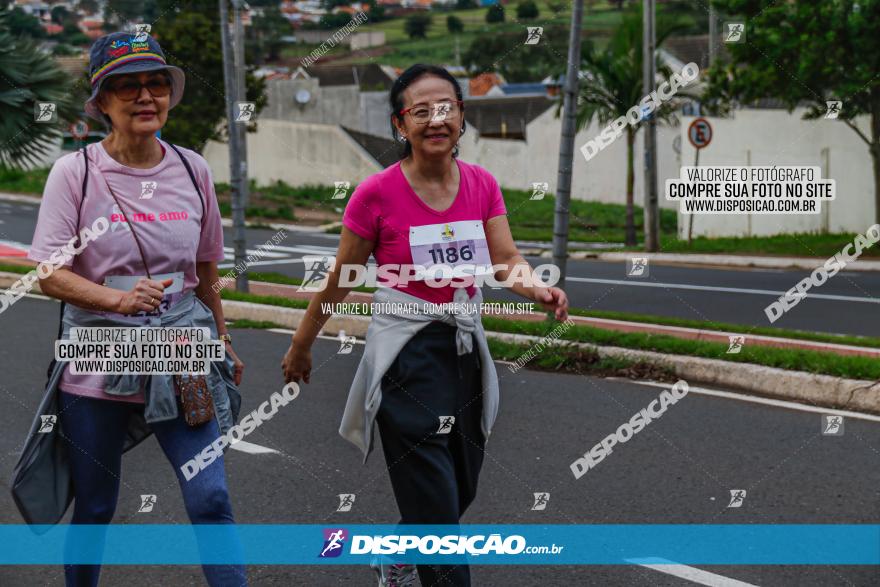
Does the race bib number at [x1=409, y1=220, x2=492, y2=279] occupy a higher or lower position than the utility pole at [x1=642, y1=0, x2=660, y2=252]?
lower

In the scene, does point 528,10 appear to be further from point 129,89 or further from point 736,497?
point 129,89

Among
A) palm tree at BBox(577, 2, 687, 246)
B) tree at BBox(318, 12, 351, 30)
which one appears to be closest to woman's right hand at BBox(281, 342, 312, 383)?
tree at BBox(318, 12, 351, 30)

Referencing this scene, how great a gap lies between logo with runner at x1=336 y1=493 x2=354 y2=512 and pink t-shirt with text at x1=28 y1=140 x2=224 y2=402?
2.14 m

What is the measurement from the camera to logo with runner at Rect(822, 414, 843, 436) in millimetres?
6930

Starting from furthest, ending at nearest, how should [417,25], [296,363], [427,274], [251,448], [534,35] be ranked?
[417,25], [534,35], [251,448], [296,363], [427,274]

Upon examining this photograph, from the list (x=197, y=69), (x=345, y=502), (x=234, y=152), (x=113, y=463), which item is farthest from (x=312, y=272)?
(x=197, y=69)


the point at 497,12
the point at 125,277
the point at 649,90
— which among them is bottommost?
the point at 125,277

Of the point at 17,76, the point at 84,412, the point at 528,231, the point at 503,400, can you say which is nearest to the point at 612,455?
the point at 503,400

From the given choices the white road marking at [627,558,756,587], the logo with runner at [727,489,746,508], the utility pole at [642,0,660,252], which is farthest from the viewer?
the utility pole at [642,0,660,252]

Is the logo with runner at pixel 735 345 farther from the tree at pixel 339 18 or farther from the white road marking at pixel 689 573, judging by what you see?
the tree at pixel 339 18

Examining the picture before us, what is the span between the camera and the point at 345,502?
5.86m

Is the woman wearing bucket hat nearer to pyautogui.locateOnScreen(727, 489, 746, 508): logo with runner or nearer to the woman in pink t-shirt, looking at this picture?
the woman in pink t-shirt

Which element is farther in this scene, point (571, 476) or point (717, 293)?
point (717, 293)

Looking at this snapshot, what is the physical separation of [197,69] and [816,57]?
67.4ft
